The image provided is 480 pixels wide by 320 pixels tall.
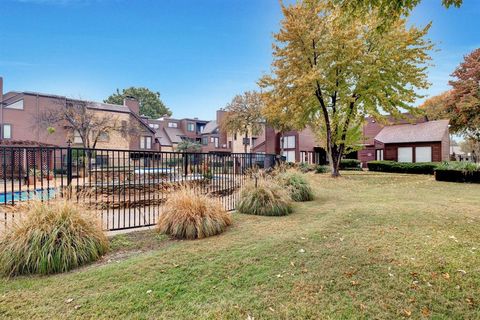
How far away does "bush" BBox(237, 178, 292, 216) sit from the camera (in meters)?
6.94

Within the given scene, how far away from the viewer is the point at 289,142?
1379 inches

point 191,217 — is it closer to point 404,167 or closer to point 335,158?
point 335,158

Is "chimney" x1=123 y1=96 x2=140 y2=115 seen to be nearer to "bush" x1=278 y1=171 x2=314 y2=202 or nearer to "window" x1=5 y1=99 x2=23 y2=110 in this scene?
"window" x1=5 y1=99 x2=23 y2=110

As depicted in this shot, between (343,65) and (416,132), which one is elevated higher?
(343,65)

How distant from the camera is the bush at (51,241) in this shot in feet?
11.7

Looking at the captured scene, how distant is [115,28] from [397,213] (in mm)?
13113

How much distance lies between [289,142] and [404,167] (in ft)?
51.9

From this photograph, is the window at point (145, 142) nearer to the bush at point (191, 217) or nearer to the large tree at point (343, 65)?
the large tree at point (343, 65)

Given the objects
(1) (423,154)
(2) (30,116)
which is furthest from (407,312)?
(2) (30,116)

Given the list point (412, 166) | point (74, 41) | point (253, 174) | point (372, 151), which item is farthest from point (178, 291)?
point (372, 151)

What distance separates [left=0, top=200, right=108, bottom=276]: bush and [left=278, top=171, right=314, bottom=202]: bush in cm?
612

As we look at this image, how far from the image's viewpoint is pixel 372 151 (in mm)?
31344

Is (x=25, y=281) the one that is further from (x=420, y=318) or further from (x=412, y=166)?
(x=412, y=166)

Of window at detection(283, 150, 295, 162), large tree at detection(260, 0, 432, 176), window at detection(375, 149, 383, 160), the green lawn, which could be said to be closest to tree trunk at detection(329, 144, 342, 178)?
large tree at detection(260, 0, 432, 176)
